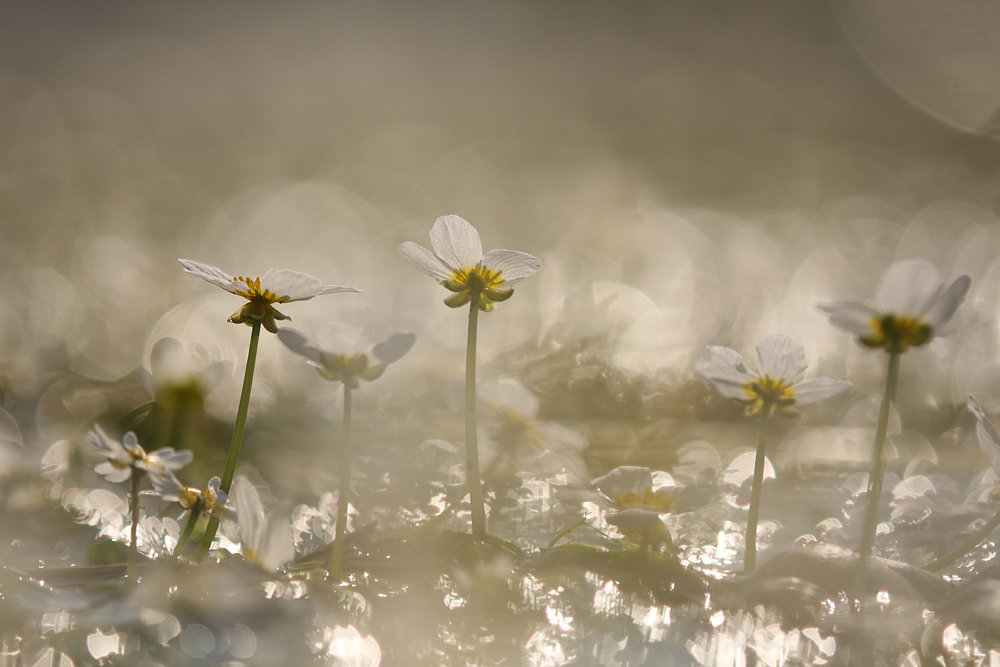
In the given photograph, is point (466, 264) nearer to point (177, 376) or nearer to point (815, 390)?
point (815, 390)

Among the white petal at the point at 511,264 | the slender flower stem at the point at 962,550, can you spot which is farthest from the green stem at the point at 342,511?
the slender flower stem at the point at 962,550

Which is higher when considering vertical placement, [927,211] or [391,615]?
[927,211]

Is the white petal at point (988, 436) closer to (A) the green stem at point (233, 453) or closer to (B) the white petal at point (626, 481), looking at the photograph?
(B) the white petal at point (626, 481)

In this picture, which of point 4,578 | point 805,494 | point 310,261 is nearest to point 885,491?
point 805,494

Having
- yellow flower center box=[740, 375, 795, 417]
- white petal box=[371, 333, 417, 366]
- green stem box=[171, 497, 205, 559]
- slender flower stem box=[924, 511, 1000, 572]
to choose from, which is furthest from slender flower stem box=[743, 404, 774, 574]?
green stem box=[171, 497, 205, 559]

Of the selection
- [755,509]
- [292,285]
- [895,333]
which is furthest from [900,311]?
[292,285]

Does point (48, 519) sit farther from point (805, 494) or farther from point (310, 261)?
point (310, 261)
